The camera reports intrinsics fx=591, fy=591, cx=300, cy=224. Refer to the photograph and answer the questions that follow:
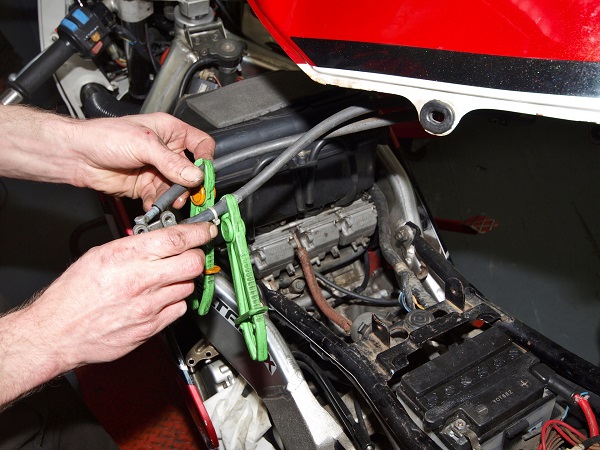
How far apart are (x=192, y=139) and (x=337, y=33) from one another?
0.47 metres

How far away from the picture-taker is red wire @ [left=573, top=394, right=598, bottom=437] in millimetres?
1194

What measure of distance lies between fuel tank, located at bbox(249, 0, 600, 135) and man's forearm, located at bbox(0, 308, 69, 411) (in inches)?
29.5

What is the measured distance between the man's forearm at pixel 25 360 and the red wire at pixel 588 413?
41.0 inches

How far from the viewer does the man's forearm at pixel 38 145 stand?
147cm

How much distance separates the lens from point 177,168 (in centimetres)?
121

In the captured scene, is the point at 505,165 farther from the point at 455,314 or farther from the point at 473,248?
the point at 455,314

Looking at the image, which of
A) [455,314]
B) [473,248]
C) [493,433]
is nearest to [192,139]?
[455,314]

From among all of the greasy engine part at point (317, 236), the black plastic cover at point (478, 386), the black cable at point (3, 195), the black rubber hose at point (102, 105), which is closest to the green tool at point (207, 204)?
the greasy engine part at point (317, 236)

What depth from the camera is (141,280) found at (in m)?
1.09

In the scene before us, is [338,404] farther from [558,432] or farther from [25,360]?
[25,360]

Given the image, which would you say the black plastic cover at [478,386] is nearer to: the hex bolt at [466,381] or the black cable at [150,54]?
the hex bolt at [466,381]

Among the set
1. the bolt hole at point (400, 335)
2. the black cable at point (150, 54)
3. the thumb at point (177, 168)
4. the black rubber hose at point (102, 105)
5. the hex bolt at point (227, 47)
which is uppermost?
the black cable at point (150, 54)

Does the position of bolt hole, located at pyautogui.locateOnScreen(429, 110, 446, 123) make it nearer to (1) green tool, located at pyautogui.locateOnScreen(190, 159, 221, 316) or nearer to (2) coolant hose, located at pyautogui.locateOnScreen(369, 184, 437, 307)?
(1) green tool, located at pyautogui.locateOnScreen(190, 159, 221, 316)

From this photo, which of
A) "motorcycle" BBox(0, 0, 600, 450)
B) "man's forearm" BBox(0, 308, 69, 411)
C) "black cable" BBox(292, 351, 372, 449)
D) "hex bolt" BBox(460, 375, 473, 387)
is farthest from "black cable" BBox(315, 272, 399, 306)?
"man's forearm" BBox(0, 308, 69, 411)
